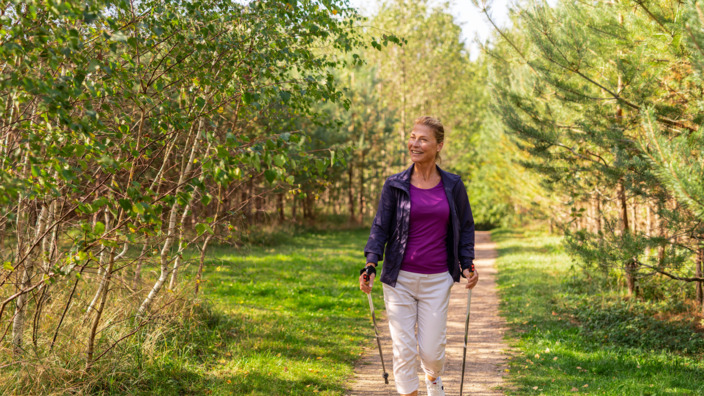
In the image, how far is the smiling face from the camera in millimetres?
3939

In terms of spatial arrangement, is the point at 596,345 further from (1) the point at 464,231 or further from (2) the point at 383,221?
(2) the point at 383,221

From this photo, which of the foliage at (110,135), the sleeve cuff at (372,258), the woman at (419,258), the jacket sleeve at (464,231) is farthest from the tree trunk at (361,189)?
the sleeve cuff at (372,258)

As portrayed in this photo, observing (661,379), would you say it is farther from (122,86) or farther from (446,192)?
(122,86)

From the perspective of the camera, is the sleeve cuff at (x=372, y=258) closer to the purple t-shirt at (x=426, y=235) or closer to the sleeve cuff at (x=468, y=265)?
the purple t-shirt at (x=426, y=235)

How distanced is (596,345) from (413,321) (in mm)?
3829

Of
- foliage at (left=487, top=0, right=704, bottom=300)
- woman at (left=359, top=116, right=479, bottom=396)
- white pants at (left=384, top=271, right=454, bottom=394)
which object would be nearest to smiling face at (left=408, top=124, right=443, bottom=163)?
woman at (left=359, top=116, right=479, bottom=396)

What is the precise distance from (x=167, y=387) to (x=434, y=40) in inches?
1055

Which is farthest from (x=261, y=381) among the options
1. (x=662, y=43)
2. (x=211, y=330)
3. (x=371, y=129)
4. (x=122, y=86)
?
(x=371, y=129)

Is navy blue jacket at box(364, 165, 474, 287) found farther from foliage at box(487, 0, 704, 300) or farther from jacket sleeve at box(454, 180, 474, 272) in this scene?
foliage at box(487, 0, 704, 300)

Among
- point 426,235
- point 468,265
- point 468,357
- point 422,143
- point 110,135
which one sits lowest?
point 468,357

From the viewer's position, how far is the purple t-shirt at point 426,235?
3.90m

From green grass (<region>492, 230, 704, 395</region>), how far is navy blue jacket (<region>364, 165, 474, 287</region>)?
1856 mm

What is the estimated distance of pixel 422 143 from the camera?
3943 millimetres

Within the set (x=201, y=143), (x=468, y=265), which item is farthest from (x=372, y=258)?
(x=201, y=143)
